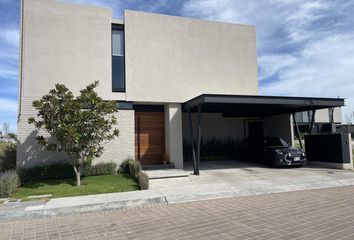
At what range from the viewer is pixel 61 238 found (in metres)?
5.52

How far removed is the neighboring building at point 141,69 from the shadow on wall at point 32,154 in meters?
0.04

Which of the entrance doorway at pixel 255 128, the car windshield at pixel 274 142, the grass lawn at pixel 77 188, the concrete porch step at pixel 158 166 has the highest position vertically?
the entrance doorway at pixel 255 128

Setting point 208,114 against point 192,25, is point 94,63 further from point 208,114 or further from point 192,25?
point 208,114

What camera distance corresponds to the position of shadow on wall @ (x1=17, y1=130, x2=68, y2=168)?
12258 millimetres

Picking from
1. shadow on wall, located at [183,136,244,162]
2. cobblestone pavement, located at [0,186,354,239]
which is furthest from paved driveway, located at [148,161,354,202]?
shadow on wall, located at [183,136,244,162]

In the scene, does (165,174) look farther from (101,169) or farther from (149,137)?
(149,137)

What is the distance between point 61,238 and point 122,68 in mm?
9947

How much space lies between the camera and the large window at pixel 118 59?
14.1 m

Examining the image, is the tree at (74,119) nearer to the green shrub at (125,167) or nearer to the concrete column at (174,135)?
the green shrub at (125,167)

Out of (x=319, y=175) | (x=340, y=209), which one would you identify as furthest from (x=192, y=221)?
(x=319, y=175)

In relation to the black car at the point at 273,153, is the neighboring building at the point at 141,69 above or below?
above

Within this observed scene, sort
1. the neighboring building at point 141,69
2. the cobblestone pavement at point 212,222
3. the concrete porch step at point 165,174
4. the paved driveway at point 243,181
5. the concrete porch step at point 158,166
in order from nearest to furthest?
the cobblestone pavement at point 212,222, the paved driveway at point 243,181, the concrete porch step at point 165,174, the neighboring building at point 141,69, the concrete porch step at point 158,166

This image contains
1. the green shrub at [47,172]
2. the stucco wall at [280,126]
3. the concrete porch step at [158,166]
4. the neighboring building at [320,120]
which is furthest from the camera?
the neighboring building at [320,120]

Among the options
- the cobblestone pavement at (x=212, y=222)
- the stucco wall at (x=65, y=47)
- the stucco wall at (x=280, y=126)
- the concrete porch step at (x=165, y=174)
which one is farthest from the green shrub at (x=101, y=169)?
the stucco wall at (x=280, y=126)
